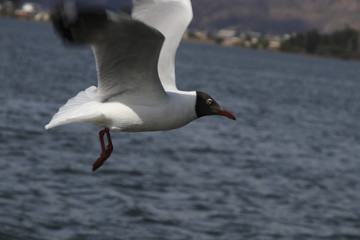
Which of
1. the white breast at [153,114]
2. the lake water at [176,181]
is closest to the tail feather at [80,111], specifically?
the white breast at [153,114]

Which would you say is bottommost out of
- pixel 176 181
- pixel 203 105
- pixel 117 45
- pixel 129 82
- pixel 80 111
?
pixel 176 181

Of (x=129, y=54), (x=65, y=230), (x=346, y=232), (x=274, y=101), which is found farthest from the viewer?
(x=274, y=101)

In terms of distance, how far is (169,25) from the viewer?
9.20 m

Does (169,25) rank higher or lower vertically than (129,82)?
higher

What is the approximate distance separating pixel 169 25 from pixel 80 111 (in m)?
2.15

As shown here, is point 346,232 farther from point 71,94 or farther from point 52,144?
point 71,94

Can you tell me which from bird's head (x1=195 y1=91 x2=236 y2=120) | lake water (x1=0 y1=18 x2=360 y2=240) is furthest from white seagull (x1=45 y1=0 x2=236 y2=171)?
lake water (x1=0 y1=18 x2=360 y2=240)

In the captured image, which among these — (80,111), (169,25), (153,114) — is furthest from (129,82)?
(169,25)

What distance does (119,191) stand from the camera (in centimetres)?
3428

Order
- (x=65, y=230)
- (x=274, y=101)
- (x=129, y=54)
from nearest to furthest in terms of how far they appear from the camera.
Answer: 1. (x=129, y=54)
2. (x=65, y=230)
3. (x=274, y=101)

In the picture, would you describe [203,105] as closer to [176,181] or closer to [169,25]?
[169,25]

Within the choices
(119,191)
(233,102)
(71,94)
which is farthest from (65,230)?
(233,102)

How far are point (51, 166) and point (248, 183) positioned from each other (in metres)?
11.8

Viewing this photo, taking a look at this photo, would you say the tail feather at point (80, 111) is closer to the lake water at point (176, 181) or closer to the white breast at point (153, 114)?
the white breast at point (153, 114)
